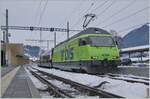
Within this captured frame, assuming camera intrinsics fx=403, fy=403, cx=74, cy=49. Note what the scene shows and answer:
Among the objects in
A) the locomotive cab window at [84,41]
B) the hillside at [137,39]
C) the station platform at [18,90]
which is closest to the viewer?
the station platform at [18,90]

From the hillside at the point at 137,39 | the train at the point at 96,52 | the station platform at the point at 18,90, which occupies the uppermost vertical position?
the hillside at the point at 137,39

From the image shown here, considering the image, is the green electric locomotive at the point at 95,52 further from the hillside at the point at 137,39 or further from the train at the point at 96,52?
the hillside at the point at 137,39

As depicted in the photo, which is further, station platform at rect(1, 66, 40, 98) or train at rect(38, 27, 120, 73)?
train at rect(38, 27, 120, 73)

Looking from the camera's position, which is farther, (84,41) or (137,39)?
(137,39)

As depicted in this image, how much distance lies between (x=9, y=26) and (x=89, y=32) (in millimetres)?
38708

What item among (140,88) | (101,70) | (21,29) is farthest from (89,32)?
(21,29)

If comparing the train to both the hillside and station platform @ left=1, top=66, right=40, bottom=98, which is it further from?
the hillside

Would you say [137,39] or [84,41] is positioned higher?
[137,39]

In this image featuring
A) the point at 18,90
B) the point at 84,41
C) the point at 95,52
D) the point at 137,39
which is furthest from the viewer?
the point at 137,39

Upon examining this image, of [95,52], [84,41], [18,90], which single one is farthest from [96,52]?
[18,90]

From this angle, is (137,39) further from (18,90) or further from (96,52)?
(18,90)

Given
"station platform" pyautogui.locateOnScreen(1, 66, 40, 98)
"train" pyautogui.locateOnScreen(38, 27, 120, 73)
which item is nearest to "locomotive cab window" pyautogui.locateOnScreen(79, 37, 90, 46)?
"train" pyautogui.locateOnScreen(38, 27, 120, 73)

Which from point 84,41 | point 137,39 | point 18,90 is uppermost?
point 137,39

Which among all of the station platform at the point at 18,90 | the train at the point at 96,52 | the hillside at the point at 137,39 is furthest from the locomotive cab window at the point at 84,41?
the hillside at the point at 137,39
